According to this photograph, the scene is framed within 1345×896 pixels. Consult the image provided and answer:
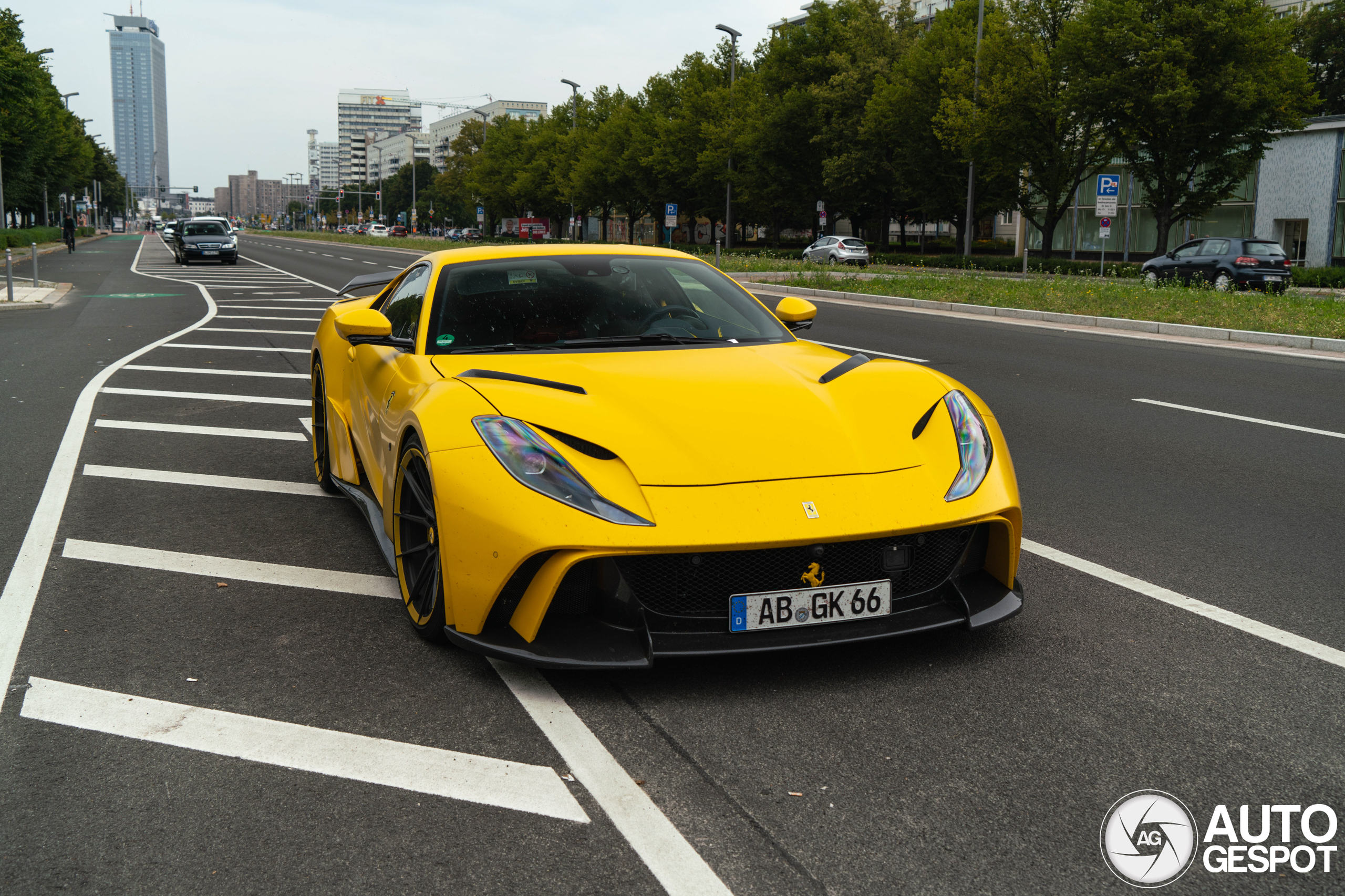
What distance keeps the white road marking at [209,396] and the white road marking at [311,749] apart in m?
5.77

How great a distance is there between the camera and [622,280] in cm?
481

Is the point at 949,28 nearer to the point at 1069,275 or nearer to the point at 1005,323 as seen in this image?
the point at 1069,275

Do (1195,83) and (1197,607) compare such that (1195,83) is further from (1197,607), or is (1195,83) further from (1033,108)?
(1197,607)

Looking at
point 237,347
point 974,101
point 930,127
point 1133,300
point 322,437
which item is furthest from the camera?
point 930,127

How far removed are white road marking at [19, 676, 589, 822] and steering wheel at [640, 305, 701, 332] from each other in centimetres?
219

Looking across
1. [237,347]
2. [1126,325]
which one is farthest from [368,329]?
[1126,325]

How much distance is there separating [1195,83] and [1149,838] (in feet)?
126

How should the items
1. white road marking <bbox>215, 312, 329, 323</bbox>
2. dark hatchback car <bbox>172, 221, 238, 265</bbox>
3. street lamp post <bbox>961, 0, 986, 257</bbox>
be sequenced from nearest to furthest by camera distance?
white road marking <bbox>215, 312, 329, 323</bbox>, dark hatchback car <bbox>172, 221, 238, 265</bbox>, street lamp post <bbox>961, 0, 986, 257</bbox>

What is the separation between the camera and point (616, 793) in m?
2.69

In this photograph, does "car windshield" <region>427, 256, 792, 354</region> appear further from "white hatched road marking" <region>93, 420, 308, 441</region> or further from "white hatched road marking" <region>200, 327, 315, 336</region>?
"white hatched road marking" <region>200, 327, 315, 336</region>

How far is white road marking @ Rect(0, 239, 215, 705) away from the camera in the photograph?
379 cm

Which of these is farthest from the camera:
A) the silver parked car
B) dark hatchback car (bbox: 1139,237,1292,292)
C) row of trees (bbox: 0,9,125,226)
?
the silver parked car

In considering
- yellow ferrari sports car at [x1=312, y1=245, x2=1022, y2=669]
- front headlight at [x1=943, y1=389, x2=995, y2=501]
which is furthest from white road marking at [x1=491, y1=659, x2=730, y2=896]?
front headlight at [x1=943, y1=389, x2=995, y2=501]

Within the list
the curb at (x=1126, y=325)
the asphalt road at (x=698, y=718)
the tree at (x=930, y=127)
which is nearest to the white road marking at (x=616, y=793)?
the asphalt road at (x=698, y=718)
